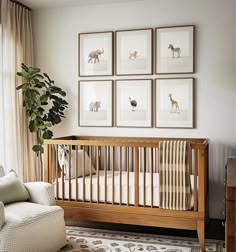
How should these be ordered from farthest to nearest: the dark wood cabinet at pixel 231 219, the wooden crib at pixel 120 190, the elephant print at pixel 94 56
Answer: the elephant print at pixel 94 56
the wooden crib at pixel 120 190
the dark wood cabinet at pixel 231 219

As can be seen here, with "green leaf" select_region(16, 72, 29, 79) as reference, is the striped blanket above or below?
below

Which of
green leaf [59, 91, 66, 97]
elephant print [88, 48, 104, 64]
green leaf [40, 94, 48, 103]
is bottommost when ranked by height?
green leaf [40, 94, 48, 103]

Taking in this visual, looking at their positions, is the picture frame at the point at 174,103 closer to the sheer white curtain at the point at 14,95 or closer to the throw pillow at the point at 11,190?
the sheer white curtain at the point at 14,95

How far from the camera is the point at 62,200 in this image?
12.8ft

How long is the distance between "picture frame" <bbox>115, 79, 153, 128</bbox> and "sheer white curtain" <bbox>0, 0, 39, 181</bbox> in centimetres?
119

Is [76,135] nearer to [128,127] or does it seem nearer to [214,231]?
[128,127]

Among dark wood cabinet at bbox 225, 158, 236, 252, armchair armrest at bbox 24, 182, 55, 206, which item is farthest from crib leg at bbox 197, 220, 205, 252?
armchair armrest at bbox 24, 182, 55, 206

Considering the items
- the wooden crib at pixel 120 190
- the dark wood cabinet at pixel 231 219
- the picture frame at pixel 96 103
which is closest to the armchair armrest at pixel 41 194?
the wooden crib at pixel 120 190

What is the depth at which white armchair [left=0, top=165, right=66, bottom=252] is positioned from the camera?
9.37ft

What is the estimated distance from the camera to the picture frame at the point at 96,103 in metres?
4.58

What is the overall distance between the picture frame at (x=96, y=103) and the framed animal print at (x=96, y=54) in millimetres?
134

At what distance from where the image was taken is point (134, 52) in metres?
4.44

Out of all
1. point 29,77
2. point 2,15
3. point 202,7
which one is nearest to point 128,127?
point 29,77

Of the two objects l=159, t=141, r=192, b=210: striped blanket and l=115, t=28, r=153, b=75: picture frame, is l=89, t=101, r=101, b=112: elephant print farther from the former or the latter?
l=159, t=141, r=192, b=210: striped blanket
